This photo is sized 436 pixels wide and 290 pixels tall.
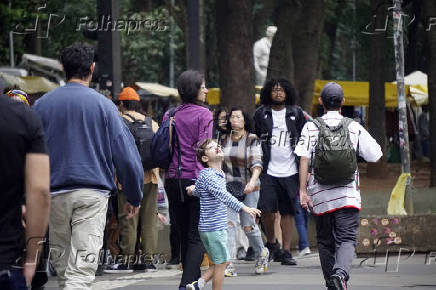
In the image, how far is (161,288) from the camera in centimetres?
948

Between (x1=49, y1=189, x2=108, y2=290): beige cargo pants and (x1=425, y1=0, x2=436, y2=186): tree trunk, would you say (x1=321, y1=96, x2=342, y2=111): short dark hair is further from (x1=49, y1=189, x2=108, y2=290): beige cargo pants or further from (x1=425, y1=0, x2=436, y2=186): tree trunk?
(x1=425, y1=0, x2=436, y2=186): tree trunk

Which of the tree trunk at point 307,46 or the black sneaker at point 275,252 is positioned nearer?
the black sneaker at point 275,252

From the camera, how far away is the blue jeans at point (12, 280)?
14.1 feet

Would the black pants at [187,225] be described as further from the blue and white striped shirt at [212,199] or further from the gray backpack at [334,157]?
the gray backpack at [334,157]

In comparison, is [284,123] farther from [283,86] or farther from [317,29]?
[317,29]

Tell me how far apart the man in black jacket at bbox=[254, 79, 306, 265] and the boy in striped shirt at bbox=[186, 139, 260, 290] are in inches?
135

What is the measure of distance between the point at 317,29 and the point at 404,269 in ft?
35.5

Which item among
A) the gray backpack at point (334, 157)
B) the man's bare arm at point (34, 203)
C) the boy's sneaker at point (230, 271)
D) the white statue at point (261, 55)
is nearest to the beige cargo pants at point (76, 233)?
the man's bare arm at point (34, 203)

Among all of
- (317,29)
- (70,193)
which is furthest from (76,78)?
(317,29)

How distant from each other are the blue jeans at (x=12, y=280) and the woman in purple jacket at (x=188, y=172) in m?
3.69

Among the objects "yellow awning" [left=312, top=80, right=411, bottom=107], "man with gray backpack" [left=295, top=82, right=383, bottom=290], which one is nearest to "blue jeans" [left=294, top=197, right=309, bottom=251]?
"man with gray backpack" [left=295, top=82, right=383, bottom=290]

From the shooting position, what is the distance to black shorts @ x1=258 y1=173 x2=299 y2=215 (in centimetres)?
1148

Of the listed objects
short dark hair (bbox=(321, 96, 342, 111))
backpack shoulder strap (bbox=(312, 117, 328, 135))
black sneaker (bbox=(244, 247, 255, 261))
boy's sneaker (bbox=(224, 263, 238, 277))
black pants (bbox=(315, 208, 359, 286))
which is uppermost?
short dark hair (bbox=(321, 96, 342, 111))

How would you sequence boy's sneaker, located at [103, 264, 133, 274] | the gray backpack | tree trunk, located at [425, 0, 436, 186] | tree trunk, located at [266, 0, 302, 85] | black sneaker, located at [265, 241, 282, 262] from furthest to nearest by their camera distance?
tree trunk, located at [266, 0, 302, 85] < tree trunk, located at [425, 0, 436, 186] < black sneaker, located at [265, 241, 282, 262] < boy's sneaker, located at [103, 264, 133, 274] < the gray backpack
